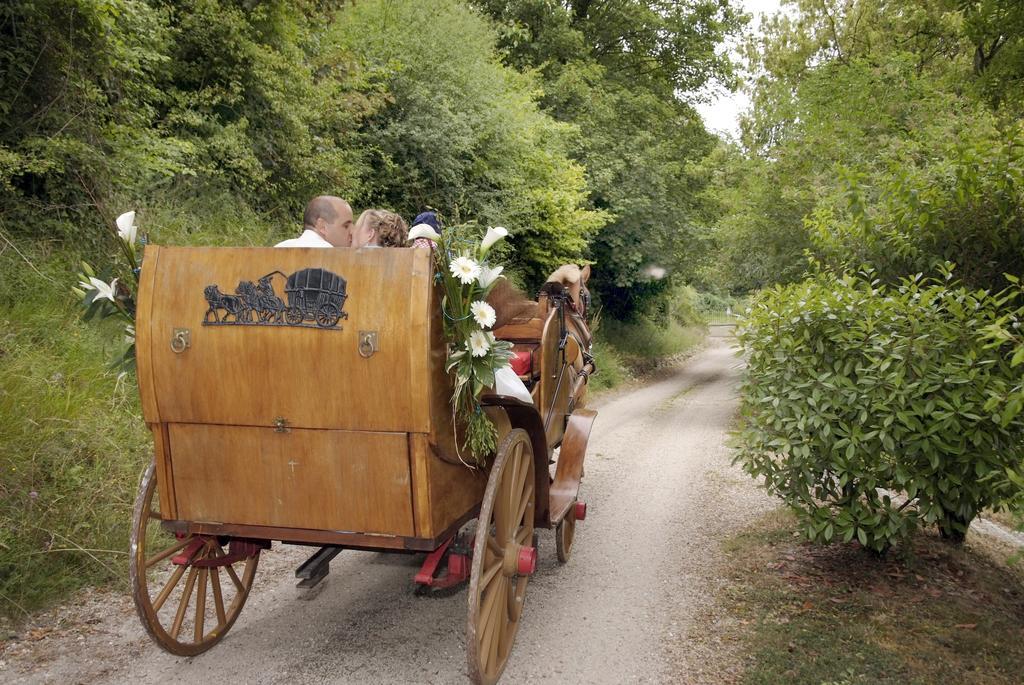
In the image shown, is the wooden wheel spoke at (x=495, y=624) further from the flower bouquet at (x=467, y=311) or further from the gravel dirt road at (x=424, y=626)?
the flower bouquet at (x=467, y=311)

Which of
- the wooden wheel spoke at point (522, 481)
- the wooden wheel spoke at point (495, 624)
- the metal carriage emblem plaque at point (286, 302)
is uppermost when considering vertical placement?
the metal carriage emblem plaque at point (286, 302)

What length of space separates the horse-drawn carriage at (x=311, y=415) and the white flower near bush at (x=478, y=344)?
161mm

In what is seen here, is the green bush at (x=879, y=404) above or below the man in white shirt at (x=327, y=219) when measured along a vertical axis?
below

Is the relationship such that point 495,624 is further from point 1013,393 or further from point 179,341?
point 1013,393

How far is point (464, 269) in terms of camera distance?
3.23 m

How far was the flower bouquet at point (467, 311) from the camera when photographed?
3.28 metres

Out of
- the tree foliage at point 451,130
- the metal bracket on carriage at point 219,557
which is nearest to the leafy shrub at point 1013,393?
the metal bracket on carriage at point 219,557

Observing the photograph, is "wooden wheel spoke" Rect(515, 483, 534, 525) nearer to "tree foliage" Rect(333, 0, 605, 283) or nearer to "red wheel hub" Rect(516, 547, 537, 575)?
"red wheel hub" Rect(516, 547, 537, 575)

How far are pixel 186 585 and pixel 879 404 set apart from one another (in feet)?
13.4

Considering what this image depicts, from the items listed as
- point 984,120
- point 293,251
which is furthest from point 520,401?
point 984,120

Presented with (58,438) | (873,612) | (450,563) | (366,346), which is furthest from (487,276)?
(58,438)

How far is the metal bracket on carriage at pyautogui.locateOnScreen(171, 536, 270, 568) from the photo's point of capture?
3.81 metres

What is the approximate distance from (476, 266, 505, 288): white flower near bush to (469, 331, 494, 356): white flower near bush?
227 mm

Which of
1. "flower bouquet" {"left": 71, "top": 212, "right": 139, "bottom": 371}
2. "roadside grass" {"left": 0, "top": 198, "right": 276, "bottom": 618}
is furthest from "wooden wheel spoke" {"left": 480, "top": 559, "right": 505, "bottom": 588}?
"roadside grass" {"left": 0, "top": 198, "right": 276, "bottom": 618}
